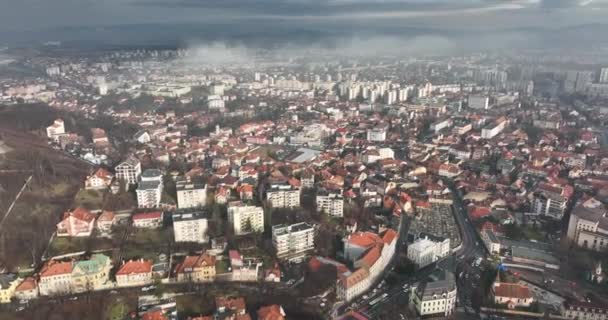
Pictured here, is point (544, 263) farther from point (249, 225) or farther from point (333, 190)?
point (249, 225)

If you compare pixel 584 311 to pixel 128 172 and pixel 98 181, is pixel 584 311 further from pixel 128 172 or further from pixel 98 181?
pixel 98 181

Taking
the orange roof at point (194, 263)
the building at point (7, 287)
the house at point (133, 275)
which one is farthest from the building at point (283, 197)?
the building at point (7, 287)

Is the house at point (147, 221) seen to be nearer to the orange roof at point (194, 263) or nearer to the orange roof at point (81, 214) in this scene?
the orange roof at point (81, 214)

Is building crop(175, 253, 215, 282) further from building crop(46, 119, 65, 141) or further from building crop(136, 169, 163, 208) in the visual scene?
building crop(46, 119, 65, 141)

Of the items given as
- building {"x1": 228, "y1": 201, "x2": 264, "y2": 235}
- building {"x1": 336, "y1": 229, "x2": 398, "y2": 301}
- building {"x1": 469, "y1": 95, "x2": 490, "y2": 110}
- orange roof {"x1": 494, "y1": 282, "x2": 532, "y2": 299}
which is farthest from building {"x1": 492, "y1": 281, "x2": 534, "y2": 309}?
building {"x1": 469, "y1": 95, "x2": 490, "y2": 110}

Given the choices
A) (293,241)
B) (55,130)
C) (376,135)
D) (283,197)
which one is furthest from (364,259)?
(55,130)
